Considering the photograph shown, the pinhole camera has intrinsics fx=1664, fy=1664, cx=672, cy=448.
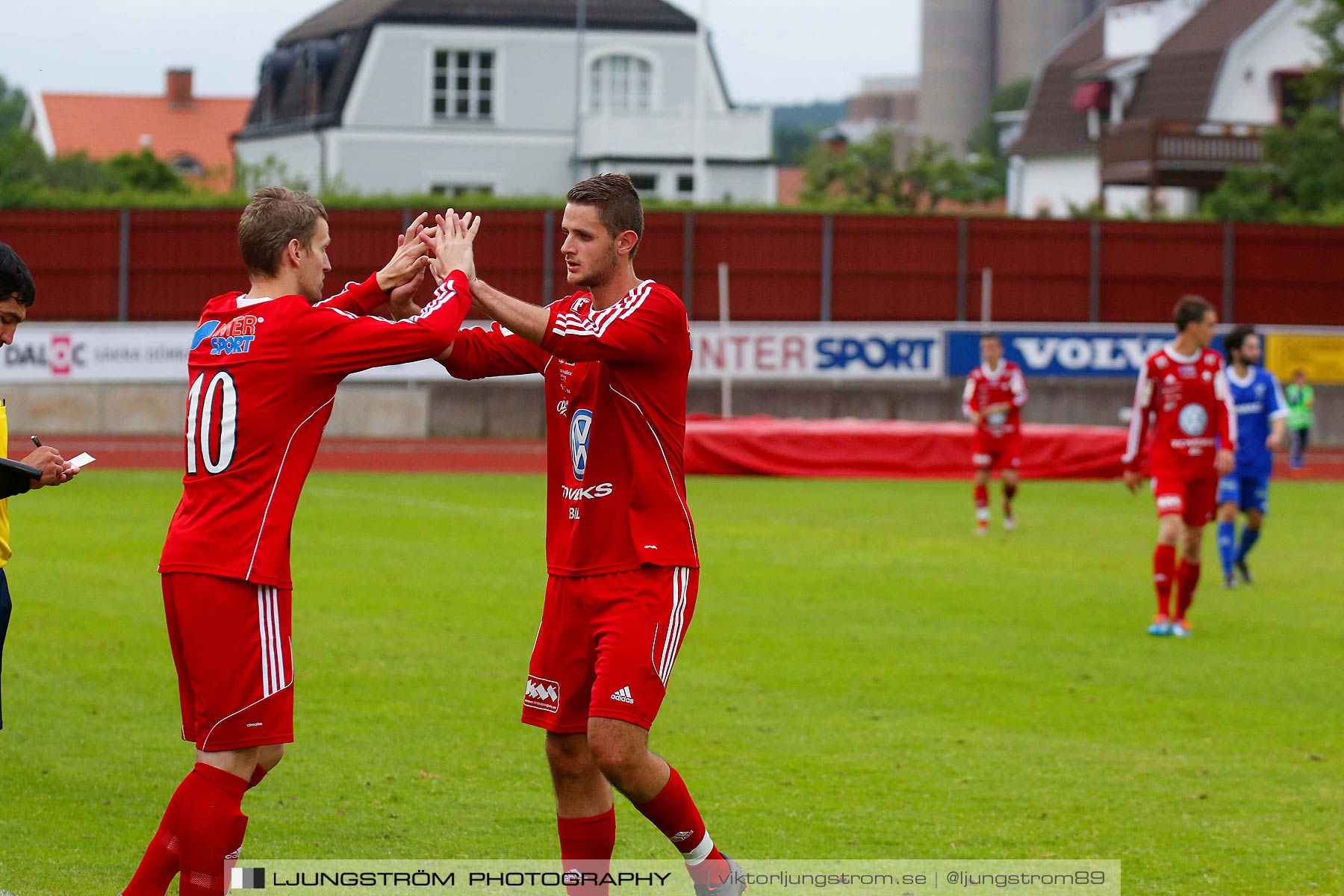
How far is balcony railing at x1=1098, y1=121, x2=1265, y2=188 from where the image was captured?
46.0 metres

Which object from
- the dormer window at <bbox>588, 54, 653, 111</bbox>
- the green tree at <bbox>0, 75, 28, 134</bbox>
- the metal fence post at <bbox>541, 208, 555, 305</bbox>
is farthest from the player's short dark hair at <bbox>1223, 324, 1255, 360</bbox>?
the green tree at <bbox>0, 75, 28, 134</bbox>

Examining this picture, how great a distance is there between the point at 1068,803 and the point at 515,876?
2562mm

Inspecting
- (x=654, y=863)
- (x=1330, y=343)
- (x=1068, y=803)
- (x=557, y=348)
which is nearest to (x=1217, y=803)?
(x=1068, y=803)

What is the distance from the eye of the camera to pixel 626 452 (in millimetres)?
5242

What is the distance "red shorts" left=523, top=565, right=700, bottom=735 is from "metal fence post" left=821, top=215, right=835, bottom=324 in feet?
89.5

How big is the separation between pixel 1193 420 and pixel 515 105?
39641 millimetres

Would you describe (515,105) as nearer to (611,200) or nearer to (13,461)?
(611,200)

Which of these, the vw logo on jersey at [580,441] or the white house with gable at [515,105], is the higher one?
the white house with gable at [515,105]

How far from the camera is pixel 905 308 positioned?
32.7 metres

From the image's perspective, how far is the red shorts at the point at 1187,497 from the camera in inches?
469

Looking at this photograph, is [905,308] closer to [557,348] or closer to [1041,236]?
[1041,236]

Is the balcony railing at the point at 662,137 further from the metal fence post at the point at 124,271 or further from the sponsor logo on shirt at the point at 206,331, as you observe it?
the sponsor logo on shirt at the point at 206,331

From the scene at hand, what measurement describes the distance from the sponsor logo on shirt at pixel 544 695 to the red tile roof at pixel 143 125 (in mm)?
67697

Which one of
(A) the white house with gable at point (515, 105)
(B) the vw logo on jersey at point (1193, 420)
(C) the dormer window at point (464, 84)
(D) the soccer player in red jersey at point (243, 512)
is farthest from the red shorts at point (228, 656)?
(C) the dormer window at point (464, 84)
